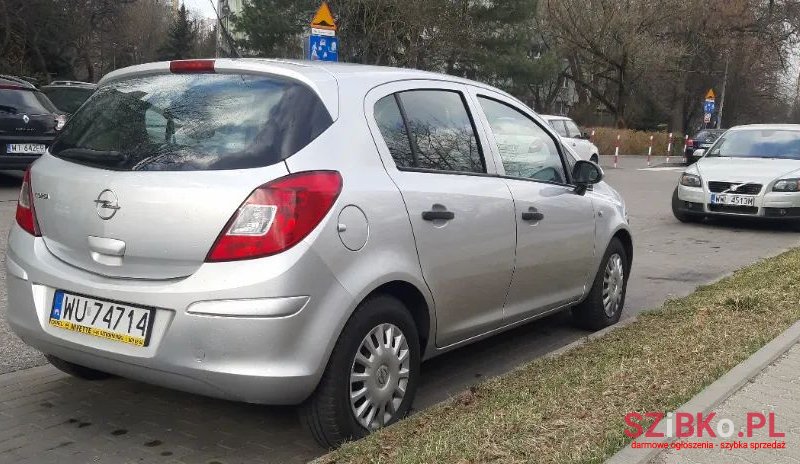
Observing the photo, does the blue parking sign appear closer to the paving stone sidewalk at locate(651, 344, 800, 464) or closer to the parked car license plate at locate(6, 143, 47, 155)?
the parked car license plate at locate(6, 143, 47, 155)

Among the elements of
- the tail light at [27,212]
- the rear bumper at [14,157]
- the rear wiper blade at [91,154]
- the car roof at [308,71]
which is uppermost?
the car roof at [308,71]

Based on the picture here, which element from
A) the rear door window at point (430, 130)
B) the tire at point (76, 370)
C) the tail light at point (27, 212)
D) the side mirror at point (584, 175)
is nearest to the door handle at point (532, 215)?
the rear door window at point (430, 130)

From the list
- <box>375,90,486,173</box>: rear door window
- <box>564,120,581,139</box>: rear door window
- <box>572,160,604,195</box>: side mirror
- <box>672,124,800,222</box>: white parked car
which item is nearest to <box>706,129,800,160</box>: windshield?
<box>672,124,800,222</box>: white parked car

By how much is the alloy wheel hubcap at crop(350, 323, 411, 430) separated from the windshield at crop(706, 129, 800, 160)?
10.1 metres

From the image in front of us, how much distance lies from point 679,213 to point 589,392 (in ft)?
29.7

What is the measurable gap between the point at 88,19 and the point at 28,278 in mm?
34696

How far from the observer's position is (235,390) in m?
3.17

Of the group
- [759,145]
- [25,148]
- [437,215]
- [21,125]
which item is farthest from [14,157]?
[759,145]

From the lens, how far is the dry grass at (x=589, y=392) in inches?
125

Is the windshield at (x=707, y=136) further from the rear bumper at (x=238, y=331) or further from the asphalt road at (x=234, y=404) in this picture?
the rear bumper at (x=238, y=331)

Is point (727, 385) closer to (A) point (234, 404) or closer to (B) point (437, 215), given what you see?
(B) point (437, 215)

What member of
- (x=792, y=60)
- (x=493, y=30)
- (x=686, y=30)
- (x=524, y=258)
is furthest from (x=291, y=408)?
(x=792, y=60)

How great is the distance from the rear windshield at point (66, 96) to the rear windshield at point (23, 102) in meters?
2.92

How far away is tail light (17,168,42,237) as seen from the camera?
366cm
